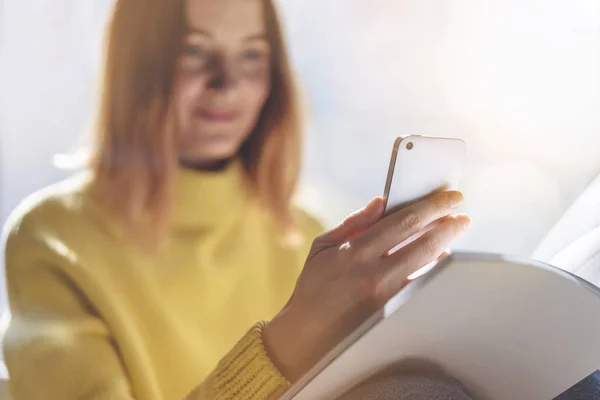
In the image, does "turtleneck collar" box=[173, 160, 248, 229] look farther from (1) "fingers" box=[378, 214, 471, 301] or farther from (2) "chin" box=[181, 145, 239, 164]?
(1) "fingers" box=[378, 214, 471, 301]

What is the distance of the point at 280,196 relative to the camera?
0.69 meters

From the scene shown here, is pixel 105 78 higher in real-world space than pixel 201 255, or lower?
higher

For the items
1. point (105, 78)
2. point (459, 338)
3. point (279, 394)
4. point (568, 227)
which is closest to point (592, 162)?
point (568, 227)

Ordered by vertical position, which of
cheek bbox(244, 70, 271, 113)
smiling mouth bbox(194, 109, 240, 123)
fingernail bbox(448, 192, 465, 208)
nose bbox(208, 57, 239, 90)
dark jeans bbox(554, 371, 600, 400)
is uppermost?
nose bbox(208, 57, 239, 90)

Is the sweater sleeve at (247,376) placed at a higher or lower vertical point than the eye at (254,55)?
lower

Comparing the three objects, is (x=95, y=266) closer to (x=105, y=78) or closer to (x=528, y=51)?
(x=105, y=78)

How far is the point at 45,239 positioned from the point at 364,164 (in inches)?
16.0

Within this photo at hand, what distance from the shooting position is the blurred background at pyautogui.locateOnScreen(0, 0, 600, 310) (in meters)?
0.65

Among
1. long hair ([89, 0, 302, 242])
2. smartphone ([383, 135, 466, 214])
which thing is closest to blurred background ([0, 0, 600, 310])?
long hair ([89, 0, 302, 242])

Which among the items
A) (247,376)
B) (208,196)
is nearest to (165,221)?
(208,196)

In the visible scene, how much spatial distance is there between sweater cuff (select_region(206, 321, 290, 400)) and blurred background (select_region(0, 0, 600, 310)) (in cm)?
28

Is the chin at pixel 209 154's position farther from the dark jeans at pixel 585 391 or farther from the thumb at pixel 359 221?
the dark jeans at pixel 585 391

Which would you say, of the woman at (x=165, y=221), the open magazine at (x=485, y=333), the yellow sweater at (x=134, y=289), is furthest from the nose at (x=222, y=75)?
the open magazine at (x=485, y=333)

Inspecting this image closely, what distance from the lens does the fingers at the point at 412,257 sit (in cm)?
41
